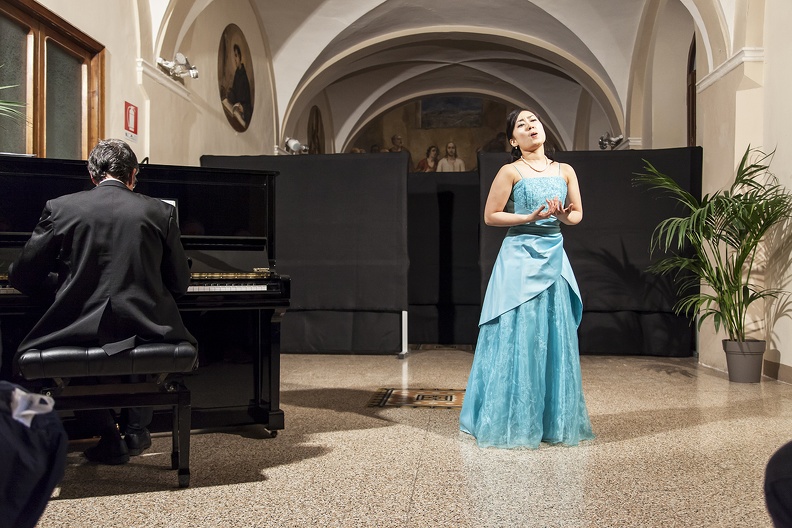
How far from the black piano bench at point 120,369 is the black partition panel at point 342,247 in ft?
15.7

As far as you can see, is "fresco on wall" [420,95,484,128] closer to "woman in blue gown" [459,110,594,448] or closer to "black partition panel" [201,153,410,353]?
"black partition panel" [201,153,410,353]

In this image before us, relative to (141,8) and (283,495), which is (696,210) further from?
(141,8)

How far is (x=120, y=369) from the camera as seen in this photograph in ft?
9.64

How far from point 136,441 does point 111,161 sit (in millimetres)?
1375

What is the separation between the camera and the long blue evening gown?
147 inches

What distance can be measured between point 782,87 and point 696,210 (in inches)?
49.1

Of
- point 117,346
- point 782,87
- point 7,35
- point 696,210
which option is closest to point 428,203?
point 696,210

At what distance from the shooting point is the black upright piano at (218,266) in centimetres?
375

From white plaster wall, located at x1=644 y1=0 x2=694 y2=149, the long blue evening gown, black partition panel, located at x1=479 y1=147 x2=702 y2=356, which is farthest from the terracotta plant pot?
white plaster wall, located at x1=644 y1=0 x2=694 y2=149

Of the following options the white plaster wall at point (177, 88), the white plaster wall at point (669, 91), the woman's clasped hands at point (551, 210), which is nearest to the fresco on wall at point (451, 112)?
the white plaster wall at point (177, 88)

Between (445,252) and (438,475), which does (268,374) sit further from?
(445,252)

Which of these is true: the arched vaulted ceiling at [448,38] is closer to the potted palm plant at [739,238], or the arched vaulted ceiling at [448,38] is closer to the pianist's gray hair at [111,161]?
the potted palm plant at [739,238]

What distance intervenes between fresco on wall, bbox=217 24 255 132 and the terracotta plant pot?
6.31 meters

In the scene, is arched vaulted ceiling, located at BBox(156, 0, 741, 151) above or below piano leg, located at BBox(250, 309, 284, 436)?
above
